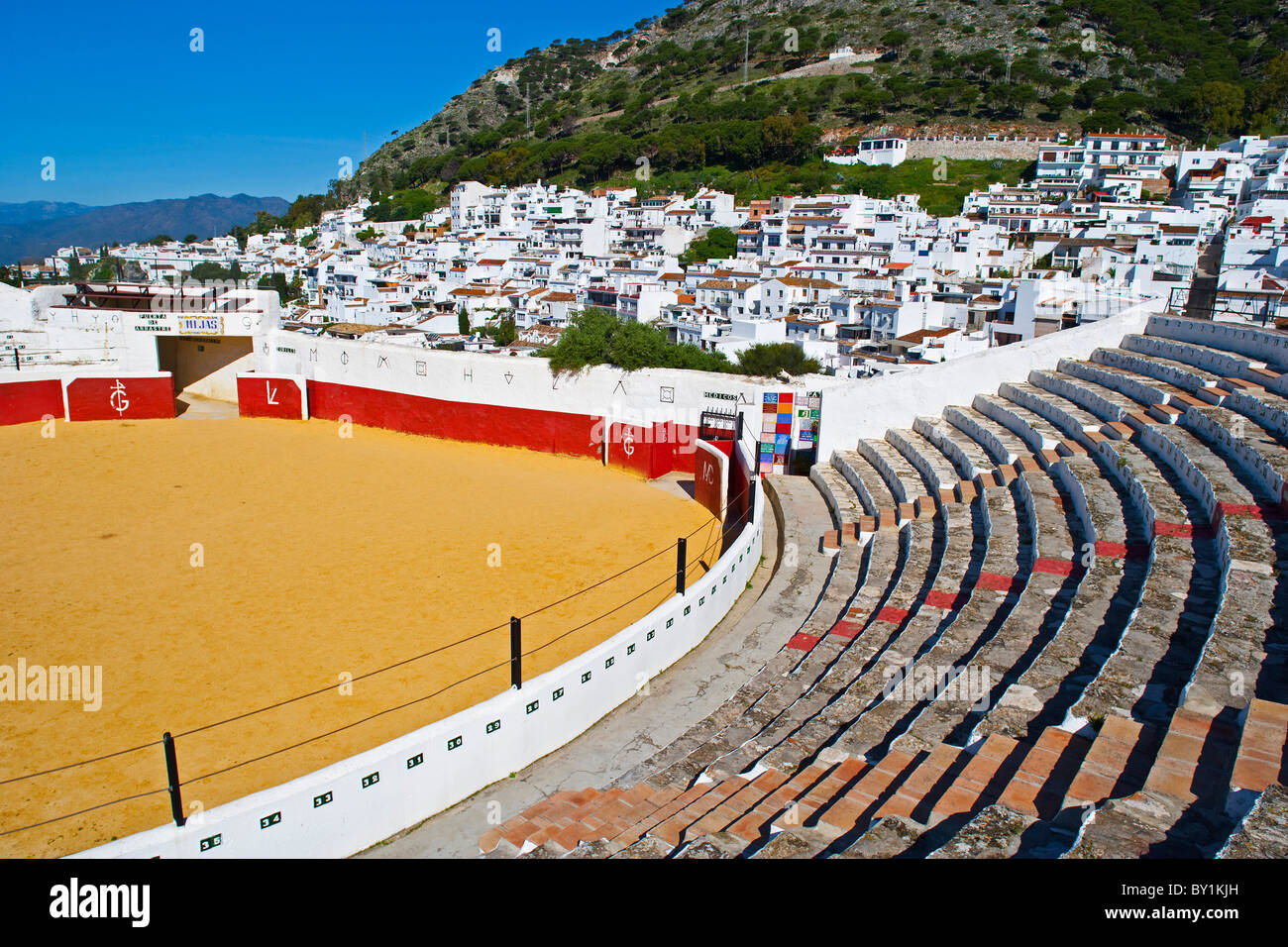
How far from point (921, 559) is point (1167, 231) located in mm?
52706

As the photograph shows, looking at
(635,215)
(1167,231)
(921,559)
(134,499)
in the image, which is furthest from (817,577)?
(635,215)

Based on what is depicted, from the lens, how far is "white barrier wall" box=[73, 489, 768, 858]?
6.79 m

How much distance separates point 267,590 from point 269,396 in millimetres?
14655

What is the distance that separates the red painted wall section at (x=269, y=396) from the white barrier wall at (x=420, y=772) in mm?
19226

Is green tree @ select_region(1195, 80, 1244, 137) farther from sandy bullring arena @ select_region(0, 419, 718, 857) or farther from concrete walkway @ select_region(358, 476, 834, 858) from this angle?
concrete walkway @ select_region(358, 476, 834, 858)

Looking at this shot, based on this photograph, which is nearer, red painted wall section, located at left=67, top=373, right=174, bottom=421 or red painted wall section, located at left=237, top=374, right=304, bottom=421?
red painted wall section, located at left=67, top=373, right=174, bottom=421

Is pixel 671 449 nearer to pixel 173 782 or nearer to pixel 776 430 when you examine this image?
pixel 776 430

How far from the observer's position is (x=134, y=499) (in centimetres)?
1805

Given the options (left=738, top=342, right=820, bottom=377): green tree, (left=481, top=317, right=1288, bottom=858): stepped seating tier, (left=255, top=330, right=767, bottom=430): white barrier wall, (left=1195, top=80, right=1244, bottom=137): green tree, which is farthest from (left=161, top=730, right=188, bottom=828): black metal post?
(left=1195, top=80, right=1244, bottom=137): green tree

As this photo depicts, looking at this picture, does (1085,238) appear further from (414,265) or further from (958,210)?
(414,265)

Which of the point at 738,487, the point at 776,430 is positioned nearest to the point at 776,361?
the point at 776,430

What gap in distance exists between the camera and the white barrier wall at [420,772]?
6789 mm

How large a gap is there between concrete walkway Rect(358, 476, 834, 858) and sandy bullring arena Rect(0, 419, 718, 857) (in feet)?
4.63

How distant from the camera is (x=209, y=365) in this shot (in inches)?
1113
